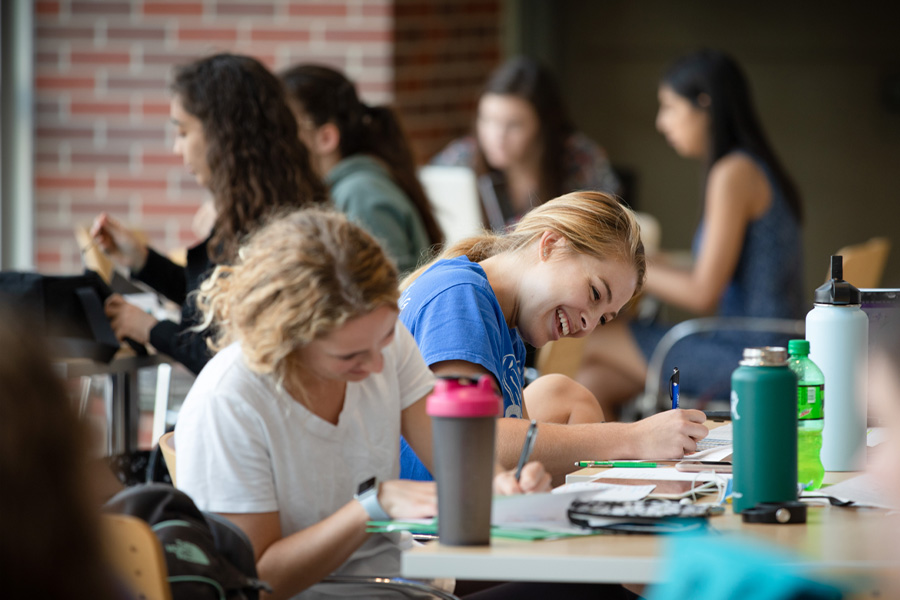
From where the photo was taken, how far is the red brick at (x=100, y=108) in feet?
14.9

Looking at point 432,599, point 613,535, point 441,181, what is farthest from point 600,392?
point 613,535

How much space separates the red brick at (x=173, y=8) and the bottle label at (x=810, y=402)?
Answer: 3.58m

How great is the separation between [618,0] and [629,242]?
5777mm

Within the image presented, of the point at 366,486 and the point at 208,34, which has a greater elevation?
the point at 208,34

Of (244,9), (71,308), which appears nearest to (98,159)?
(244,9)

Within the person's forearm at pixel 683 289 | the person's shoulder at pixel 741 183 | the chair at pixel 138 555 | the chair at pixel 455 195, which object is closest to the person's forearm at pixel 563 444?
the chair at pixel 138 555

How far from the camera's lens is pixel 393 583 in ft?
4.99

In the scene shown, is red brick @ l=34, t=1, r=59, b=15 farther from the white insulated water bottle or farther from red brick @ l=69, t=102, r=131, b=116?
the white insulated water bottle

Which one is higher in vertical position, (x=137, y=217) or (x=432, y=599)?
(x=137, y=217)

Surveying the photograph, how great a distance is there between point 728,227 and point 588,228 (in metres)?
1.99

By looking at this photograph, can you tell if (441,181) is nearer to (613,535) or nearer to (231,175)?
(231,175)

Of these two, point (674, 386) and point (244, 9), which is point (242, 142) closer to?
point (674, 386)

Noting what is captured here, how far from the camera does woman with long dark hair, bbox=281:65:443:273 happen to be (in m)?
Result: 3.22

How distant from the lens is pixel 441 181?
13.8ft
